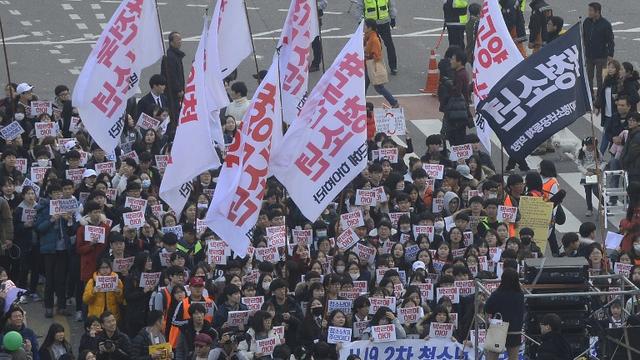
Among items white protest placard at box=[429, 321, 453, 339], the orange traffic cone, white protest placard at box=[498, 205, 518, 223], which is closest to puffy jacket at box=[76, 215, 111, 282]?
white protest placard at box=[429, 321, 453, 339]

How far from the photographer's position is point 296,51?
22609 millimetres

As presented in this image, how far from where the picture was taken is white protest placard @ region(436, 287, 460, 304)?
1939 cm

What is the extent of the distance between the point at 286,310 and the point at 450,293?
175cm

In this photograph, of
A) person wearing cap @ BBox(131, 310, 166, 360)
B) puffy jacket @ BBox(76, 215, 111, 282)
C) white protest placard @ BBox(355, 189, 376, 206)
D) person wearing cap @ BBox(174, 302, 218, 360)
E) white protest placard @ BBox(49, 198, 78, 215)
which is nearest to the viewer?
person wearing cap @ BBox(131, 310, 166, 360)

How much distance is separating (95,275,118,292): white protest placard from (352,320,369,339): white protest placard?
279 centimetres

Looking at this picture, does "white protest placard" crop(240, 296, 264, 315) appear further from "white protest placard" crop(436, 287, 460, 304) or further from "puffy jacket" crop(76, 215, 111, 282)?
"puffy jacket" crop(76, 215, 111, 282)

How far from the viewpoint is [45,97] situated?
98.6ft

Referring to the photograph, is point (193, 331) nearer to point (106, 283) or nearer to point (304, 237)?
point (106, 283)

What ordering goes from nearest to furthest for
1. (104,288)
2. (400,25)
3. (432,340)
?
(432,340), (104,288), (400,25)

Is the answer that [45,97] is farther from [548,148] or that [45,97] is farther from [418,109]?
[548,148]

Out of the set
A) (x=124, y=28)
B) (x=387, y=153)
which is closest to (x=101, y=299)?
(x=124, y=28)

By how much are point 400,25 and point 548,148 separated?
782 centimetres

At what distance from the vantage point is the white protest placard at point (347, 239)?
2058cm

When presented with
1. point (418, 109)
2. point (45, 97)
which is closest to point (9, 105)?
point (45, 97)
